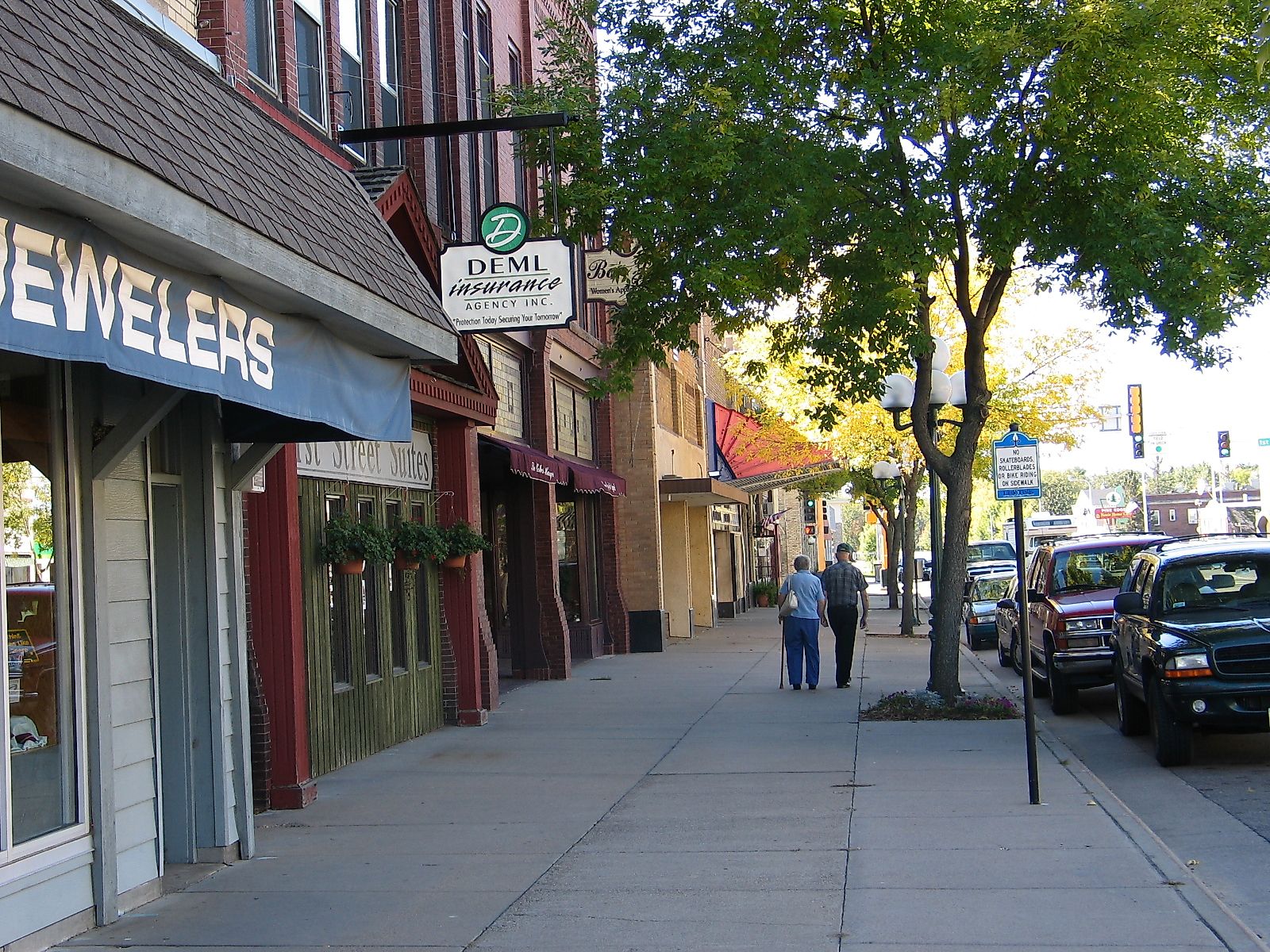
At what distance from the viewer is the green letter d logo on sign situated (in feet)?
39.9

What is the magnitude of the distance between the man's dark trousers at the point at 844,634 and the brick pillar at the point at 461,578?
5218 mm

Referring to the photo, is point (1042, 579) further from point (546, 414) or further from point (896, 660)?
point (546, 414)

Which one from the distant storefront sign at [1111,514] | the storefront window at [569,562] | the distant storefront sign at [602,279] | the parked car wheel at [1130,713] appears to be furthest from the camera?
the distant storefront sign at [1111,514]

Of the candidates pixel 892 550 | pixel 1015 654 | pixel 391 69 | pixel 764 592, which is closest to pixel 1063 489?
pixel 764 592

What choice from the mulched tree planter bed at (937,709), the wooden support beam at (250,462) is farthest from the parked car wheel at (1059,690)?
the wooden support beam at (250,462)

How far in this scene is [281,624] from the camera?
997cm

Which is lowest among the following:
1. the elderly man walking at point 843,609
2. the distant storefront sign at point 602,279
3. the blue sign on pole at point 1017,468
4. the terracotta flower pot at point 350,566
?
the elderly man walking at point 843,609

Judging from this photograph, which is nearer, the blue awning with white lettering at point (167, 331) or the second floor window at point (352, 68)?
the blue awning with white lettering at point (167, 331)

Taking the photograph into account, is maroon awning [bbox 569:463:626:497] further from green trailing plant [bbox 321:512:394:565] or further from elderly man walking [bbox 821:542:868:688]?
green trailing plant [bbox 321:512:394:565]

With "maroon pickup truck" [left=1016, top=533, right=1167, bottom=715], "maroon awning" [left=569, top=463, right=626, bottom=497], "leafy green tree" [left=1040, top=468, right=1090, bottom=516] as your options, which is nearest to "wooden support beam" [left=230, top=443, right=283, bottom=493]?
"maroon pickup truck" [left=1016, top=533, right=1167, bottom=715]

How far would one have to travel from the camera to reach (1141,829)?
8.33 meters

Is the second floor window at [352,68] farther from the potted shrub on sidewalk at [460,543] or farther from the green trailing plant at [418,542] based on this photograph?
the potted shrub on sidewalk at [460,543]

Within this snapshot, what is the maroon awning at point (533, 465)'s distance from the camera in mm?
15750

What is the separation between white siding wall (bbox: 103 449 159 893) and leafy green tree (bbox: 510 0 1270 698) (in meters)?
6.94
